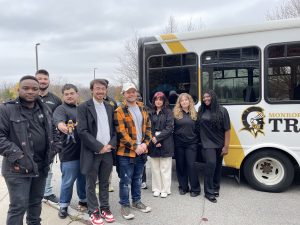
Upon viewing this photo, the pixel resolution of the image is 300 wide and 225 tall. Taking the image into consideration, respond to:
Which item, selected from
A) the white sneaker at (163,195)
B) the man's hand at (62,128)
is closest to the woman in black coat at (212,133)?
the white sneaker at (163,195)

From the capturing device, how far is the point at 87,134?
11.6 feet

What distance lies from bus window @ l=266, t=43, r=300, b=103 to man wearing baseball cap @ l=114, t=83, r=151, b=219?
2.12 m

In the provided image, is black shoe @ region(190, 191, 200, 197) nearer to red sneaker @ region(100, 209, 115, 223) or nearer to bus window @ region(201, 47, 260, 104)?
red sneaker @ region(100, 209, 115, 223)

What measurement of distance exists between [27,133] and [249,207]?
10.5 feet

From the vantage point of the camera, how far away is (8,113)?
9.21 ft

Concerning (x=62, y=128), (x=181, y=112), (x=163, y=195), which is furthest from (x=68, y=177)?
(x=181, y=112)

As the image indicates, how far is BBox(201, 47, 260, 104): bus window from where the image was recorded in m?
4.83

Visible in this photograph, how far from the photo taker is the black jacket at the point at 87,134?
354 centimetres

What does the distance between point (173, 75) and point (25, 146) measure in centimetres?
Result: 321

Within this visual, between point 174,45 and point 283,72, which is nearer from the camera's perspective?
point 283,72

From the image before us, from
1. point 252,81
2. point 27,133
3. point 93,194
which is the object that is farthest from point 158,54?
point 27,133

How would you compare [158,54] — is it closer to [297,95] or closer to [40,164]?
[297,95]

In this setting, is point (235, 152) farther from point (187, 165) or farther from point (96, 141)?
point (96, 141)

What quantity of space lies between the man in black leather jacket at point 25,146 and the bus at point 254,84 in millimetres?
2906
